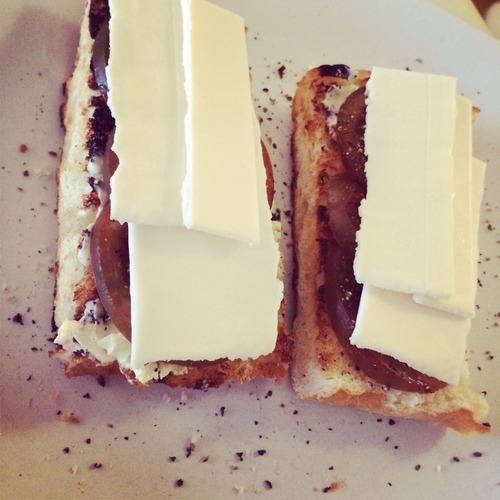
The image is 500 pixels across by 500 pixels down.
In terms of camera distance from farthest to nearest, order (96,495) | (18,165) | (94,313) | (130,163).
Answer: (18,165), (96,495), (94,313), (130,163)

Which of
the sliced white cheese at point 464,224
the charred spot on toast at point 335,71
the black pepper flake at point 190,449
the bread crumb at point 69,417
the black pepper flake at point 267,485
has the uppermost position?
the charred spot on toast at point 335,71

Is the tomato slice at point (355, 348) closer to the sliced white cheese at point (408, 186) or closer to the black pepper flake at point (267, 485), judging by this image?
the sliced white cheese at point (408, 186)

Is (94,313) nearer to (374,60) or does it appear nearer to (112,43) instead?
(112,43)

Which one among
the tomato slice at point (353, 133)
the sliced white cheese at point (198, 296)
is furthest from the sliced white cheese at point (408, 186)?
the sliced white cheese at point (198, 296)

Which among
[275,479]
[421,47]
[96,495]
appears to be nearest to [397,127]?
[421,47]

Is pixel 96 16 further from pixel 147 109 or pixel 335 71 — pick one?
pixel 335 71

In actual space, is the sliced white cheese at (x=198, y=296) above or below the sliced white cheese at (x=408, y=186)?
below
